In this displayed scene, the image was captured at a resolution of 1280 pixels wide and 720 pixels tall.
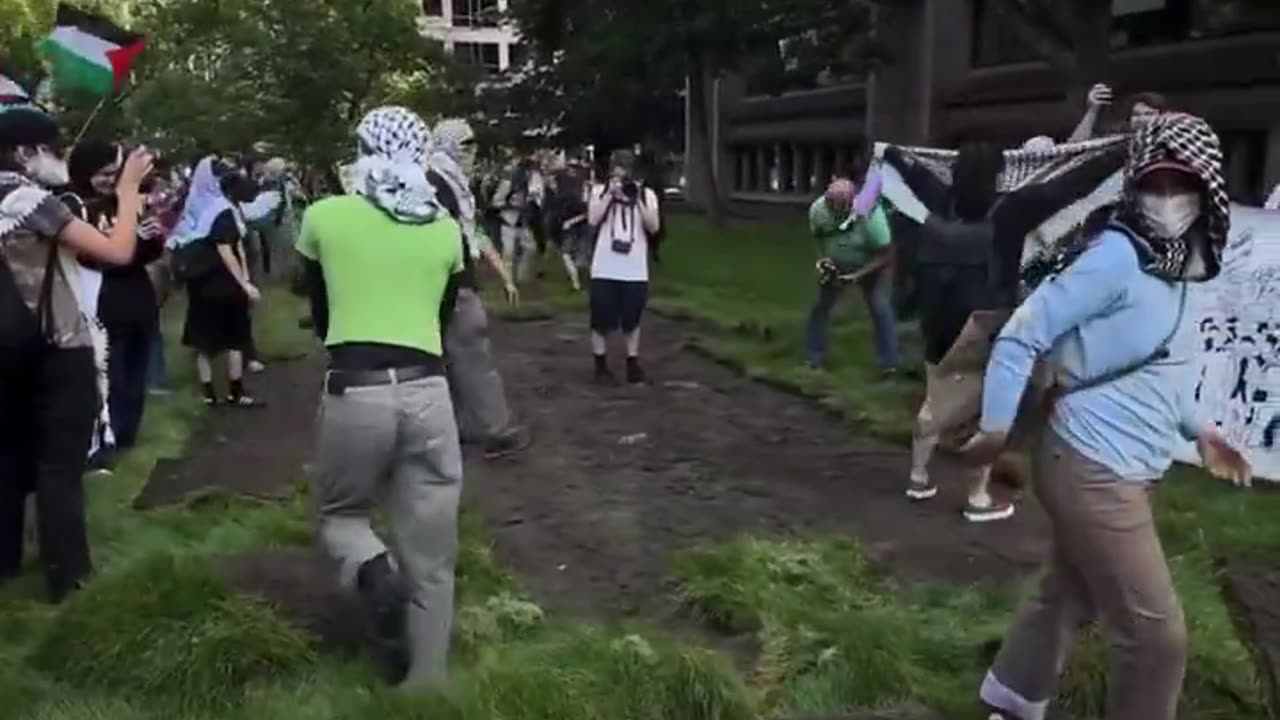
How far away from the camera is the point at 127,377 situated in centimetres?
917

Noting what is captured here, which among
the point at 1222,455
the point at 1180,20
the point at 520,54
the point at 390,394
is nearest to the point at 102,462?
the point at 390,394

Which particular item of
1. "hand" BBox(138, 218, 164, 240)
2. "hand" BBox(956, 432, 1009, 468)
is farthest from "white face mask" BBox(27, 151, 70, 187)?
"hand" BBox(956, 432, 1009, 468)

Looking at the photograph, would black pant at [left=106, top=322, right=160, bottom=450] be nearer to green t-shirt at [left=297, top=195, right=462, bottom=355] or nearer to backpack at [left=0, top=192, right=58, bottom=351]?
backpack at [left=0, top=192, right=58, bottom=351]

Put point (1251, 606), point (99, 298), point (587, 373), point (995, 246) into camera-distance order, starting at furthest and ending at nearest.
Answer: point (587, 373)
point (99, 298)
point (995, 246)
point (1251, 606)

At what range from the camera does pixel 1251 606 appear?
595 centimetres

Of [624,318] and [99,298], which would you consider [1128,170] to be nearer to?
[99,298]

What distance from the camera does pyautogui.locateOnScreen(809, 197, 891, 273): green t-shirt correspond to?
11352 millimetres

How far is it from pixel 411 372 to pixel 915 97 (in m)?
32.3

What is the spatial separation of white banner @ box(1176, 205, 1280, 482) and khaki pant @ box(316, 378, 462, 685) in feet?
15.1

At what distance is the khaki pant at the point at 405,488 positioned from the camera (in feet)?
15.4

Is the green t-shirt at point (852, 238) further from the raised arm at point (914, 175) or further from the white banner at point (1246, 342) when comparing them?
the white banner at point (1246, 342)

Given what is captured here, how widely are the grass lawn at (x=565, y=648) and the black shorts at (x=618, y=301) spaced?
15.2 feet

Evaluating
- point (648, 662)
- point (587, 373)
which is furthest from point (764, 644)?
point (587, 373)

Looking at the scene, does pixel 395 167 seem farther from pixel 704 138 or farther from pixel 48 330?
pixel 704 138
